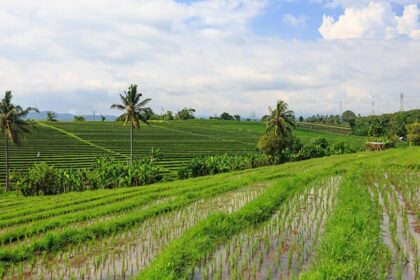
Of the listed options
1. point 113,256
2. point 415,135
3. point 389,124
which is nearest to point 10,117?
point 113,256

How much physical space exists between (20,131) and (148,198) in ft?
87.9

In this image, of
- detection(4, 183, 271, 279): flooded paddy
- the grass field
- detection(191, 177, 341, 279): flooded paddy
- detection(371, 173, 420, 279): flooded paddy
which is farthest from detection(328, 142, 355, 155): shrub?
detection(4, 183, 271, 279): flooded paddy

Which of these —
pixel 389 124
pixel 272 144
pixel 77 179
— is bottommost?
pixel 77 179

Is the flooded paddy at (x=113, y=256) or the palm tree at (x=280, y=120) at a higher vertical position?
the palm tree at (x=280, y=120)

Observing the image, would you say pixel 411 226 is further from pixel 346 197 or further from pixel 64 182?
pixel 64 182

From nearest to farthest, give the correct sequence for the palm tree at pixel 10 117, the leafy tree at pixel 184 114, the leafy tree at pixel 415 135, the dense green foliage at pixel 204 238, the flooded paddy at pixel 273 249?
1. the dense green foliage at pixel 204 238
2. the flooded paddy at pixel 273 249
3. the palm tree at pixel 10 117
4. the leafy tree at pixel 415 135
5. the leafy tree at pixel 184 114

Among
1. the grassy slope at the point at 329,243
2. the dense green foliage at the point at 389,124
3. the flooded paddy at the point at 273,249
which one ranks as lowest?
the flooded paddy at the point at 273,249

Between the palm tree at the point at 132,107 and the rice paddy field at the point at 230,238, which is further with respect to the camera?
the palm tree at the point at 132,107

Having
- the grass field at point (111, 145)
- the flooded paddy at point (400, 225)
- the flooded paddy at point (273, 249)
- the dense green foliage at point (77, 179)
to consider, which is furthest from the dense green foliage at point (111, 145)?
the flooded paddy at point (273, 249)

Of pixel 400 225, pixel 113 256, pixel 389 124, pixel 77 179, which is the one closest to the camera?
pixel 113 256

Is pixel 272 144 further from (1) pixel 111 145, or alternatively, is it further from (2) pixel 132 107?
(1) pixel 111 145

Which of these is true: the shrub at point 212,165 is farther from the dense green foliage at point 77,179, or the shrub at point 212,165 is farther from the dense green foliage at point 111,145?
the dense green foliage at point 77,179

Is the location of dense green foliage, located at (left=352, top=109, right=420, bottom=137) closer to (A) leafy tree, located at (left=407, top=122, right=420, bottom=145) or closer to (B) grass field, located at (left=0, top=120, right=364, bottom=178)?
(B) grass field, located at (left=0, top=120, right=364, bottom=178)

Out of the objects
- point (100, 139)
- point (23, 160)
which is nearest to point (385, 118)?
point (100, 139)
